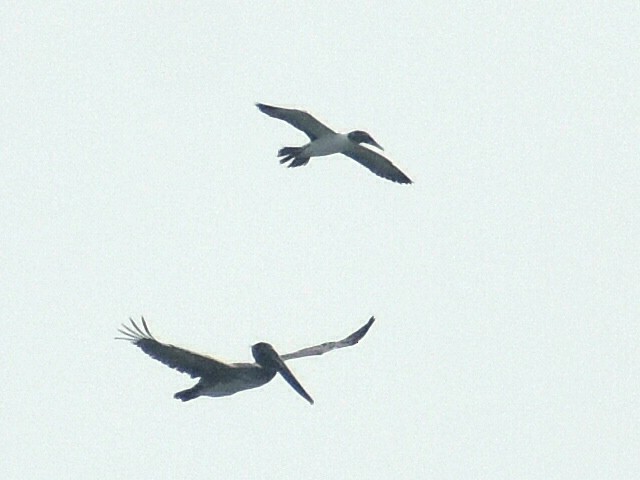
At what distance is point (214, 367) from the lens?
2966 centimetres

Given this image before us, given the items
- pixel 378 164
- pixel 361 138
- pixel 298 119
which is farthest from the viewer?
pixel 378 164

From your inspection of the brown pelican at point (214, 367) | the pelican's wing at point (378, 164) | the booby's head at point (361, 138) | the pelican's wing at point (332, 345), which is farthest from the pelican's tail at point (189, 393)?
the pelican's wing at point (378, 164)

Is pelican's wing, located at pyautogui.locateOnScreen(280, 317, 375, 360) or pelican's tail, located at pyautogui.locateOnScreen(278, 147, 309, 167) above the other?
pelican's tail, located at pyautogui.locateOnScreen(278, 147, 309, 167)

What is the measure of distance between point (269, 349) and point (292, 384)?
2.80 feet

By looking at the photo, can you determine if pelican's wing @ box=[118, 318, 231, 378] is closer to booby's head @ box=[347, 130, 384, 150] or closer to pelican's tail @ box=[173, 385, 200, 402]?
pelican's tail @ box=[173, 385, 200, 402]

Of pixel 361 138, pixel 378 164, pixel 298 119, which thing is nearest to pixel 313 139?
pixel 298 119

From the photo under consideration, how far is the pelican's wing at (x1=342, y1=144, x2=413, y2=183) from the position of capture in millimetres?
40281

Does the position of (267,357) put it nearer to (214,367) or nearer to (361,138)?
(214,367)

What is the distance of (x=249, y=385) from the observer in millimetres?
30266

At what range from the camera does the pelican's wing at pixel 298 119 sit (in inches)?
1479

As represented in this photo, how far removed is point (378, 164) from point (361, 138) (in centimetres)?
181

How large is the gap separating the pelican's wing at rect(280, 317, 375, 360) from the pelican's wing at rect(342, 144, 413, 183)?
21.7 feet

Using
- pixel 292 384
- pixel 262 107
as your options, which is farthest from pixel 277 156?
pixel 292 384

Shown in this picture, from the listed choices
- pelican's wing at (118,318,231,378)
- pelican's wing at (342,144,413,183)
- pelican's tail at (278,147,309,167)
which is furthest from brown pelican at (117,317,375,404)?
pelican's wing at (342,144,413,183)
